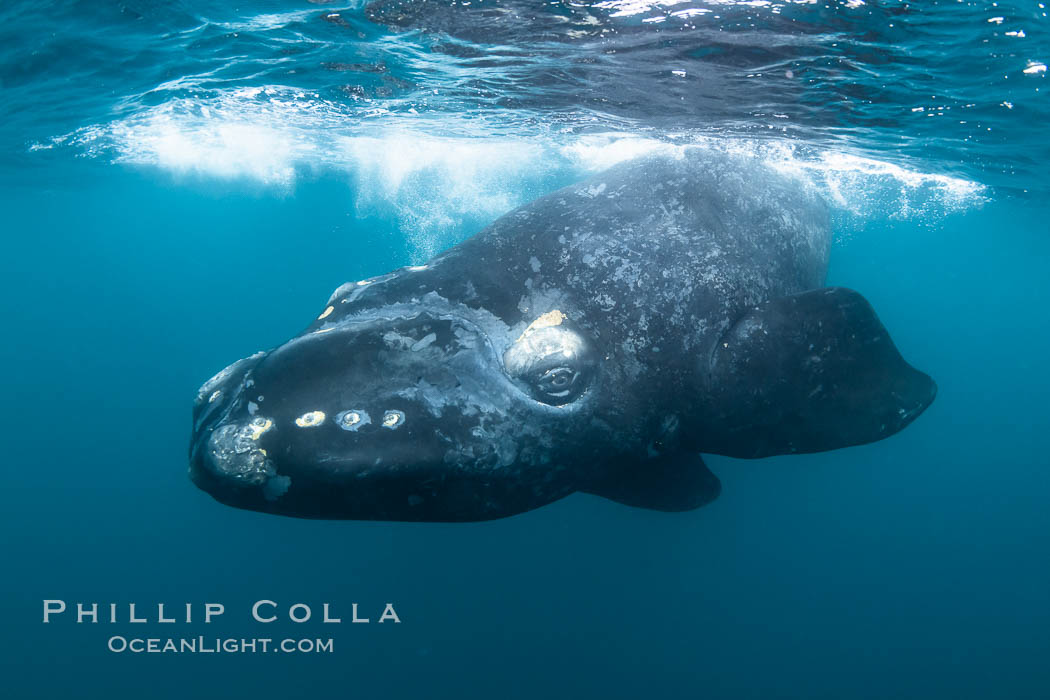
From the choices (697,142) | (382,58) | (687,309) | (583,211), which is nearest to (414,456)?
(687,309)

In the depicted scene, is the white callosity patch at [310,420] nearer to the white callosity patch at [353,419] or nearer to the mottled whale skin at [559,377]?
the mottled whale skin at [559,377]

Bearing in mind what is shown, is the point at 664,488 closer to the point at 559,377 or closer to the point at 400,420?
the point at 559,377

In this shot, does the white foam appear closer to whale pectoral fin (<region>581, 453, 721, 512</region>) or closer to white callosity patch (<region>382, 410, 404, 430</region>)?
whale pectoral fin (<region>581, 453, 721, 512</region>)

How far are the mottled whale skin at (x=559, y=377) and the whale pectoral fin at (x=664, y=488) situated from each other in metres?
0.02

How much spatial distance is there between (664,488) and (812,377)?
70.9 inches

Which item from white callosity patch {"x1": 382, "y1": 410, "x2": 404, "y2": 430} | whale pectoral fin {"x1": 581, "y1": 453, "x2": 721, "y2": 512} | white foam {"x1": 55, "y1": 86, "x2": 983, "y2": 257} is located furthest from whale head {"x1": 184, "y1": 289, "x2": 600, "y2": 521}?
white foam {"x1": 55, "y1": 86, "x2": 983, "y2": 257}

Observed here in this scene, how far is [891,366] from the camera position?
16.3ft

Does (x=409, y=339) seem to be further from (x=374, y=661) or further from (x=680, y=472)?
(x=374, y=661)

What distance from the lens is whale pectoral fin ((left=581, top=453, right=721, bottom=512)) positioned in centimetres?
572

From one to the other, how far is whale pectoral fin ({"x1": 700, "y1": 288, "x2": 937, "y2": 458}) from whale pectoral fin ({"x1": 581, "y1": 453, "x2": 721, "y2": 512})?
976mm

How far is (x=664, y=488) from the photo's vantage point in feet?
18.9

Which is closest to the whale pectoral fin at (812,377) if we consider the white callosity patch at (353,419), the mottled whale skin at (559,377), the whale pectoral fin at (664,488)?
the mottled whale skin at (559,377)

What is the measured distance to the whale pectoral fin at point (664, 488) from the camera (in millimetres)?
5719

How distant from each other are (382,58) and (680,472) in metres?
10.6
